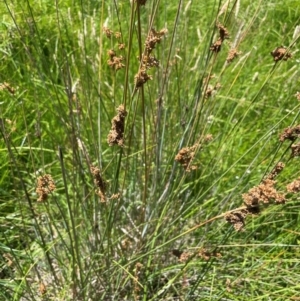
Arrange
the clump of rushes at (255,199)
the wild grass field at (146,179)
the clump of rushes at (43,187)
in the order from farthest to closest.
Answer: the wild grass field at (146,179)
the clump of rushes at (43,187)
the clump of rushes at (255,199)

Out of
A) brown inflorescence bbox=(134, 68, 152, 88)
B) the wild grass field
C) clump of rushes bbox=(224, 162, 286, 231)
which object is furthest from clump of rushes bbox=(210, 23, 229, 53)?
clump of rushes bbox=(224, 162, 286, 231)

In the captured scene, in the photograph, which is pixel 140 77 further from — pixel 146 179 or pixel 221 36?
pixel 146 179

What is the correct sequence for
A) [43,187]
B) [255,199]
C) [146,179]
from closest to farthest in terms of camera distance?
[255,199] < [43,187] < [146,179]

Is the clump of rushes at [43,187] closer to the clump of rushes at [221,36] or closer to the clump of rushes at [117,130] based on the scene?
the clump of rushes at [117,130]

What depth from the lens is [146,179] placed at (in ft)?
3.94

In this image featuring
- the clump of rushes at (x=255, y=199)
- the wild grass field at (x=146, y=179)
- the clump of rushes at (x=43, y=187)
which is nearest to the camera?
the clump of rushes at (x=255, y=199)

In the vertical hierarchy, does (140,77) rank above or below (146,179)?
above

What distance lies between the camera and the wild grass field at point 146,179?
3.50ft

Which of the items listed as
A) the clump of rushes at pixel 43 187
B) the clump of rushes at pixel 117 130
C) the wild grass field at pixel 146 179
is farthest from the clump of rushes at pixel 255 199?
the clump of rushes at pixel 43 187

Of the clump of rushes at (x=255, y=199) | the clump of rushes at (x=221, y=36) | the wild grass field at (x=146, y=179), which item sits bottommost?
the wild grass field at (x=146, y=179)

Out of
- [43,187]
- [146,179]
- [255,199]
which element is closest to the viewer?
[255,199]

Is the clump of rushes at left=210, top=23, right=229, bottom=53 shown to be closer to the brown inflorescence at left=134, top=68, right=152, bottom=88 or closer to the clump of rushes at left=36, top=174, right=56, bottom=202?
the brown inflorescence at left=134, top=68, right=152, bottom=88

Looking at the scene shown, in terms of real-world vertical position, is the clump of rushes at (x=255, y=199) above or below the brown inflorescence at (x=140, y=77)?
Result: below

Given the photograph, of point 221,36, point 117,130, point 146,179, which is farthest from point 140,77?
point 146,179
